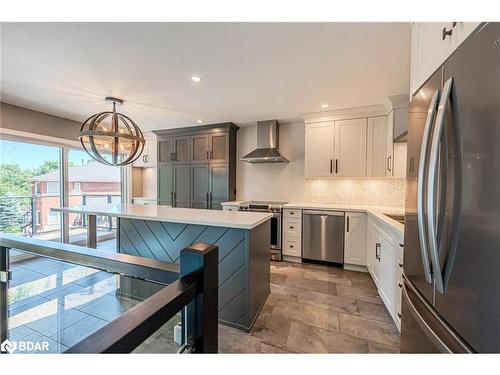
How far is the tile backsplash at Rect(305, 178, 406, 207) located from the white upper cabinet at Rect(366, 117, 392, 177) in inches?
16.1

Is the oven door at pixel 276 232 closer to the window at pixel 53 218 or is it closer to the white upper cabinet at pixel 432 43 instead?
the white upper cabinet at pixel 432 43

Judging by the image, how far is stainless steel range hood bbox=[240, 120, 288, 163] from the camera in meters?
4.11

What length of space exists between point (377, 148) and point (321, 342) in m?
2.86

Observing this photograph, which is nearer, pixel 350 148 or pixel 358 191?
pixel 350 148

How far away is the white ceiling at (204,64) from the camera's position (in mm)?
1723

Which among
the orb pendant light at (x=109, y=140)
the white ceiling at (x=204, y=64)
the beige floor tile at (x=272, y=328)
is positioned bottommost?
the beige floor tile at (x=272, y=328)

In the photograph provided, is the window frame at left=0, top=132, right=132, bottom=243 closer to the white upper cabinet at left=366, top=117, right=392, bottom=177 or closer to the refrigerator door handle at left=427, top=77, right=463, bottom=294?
the refrigerator door handle at left=427, top=77, right=463, bottom=294

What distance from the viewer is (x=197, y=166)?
15.2 ft

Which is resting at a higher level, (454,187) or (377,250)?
(454,187)

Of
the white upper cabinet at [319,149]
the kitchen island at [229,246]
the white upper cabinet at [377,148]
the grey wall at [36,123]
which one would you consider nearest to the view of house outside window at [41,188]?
the grey wall at [36,123]

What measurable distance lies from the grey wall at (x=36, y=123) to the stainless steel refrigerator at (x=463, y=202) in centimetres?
514

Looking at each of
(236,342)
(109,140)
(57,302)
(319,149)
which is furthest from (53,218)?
(319,149)

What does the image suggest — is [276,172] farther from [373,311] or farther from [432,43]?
[432,43]

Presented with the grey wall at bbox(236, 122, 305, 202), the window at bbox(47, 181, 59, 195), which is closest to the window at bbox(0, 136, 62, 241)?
the window at bbox(47, 181, 59, 195)
